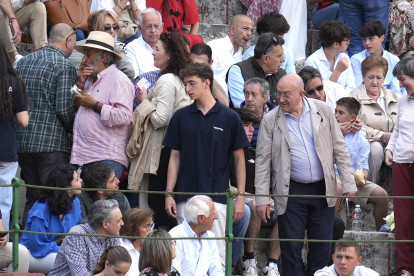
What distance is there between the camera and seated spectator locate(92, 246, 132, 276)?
6.82 m

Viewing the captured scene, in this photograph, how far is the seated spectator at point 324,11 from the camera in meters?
12.4

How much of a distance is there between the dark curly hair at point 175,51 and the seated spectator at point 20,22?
6.50 ft

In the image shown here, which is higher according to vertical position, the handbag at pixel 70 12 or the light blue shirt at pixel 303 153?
the handbag at pixel 70 12

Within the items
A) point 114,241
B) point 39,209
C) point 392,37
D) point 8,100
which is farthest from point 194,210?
point 392,37

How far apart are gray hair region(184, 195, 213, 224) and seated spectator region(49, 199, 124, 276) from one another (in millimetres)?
563

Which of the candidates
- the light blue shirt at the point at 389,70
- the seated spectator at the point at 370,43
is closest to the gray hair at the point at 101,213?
the light blue shirt at the point at 389,70

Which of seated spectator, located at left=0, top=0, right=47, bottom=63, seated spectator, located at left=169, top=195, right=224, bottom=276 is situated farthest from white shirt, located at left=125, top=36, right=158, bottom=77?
seated spectator, located at left=169, top=195, right=224, bottom=276

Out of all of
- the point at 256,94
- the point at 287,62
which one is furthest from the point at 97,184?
the point at 287,62

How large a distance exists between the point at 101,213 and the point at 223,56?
12.4 ft

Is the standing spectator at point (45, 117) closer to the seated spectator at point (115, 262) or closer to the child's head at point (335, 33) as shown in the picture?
the seated spectator at point (115, 262)

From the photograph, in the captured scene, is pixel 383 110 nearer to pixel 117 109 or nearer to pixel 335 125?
pixel 335 125

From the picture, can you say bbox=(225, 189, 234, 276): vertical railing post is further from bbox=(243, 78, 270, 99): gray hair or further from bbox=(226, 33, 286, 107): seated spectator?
bbox=(226, 33, 286, 107): seated spectator

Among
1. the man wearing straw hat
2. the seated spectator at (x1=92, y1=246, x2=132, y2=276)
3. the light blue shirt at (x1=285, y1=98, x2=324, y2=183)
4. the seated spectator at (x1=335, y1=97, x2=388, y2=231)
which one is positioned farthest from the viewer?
the seated spectator at (x1=335, y1=97, x2=388, y2=231)

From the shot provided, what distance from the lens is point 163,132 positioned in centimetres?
862
